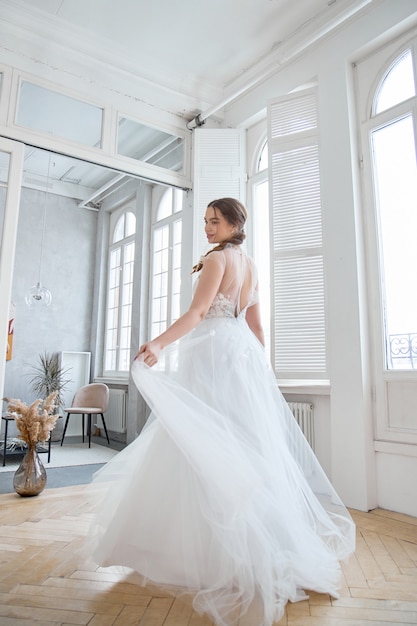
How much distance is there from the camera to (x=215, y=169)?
449cm

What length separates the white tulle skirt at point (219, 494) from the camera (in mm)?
1592

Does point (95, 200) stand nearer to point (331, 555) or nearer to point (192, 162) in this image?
point (192, 162)

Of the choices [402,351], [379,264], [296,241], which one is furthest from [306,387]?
[296,241]

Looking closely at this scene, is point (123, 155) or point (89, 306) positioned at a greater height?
point (123, 155)

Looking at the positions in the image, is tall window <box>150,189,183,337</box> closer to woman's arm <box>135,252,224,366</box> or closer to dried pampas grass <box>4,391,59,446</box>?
dried pampas grass <box>4,391,59,446</box>

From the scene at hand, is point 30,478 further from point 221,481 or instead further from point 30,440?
point 221,481

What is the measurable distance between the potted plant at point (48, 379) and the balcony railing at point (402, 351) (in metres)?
5.00

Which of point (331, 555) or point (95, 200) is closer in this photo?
point (331, 555)

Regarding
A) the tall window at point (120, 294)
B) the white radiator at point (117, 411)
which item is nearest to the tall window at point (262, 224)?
the white radiator at point (117, 411)

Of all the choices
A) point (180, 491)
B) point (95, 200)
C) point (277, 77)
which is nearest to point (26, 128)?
point (277, 77)

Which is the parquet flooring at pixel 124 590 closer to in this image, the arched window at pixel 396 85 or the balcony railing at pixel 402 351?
the balcony railing at pixel 402 351

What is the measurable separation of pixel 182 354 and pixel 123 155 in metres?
2.77

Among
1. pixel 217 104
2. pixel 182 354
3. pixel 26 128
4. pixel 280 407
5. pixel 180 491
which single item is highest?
pixel 217 104

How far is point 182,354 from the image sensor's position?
2021 mm
